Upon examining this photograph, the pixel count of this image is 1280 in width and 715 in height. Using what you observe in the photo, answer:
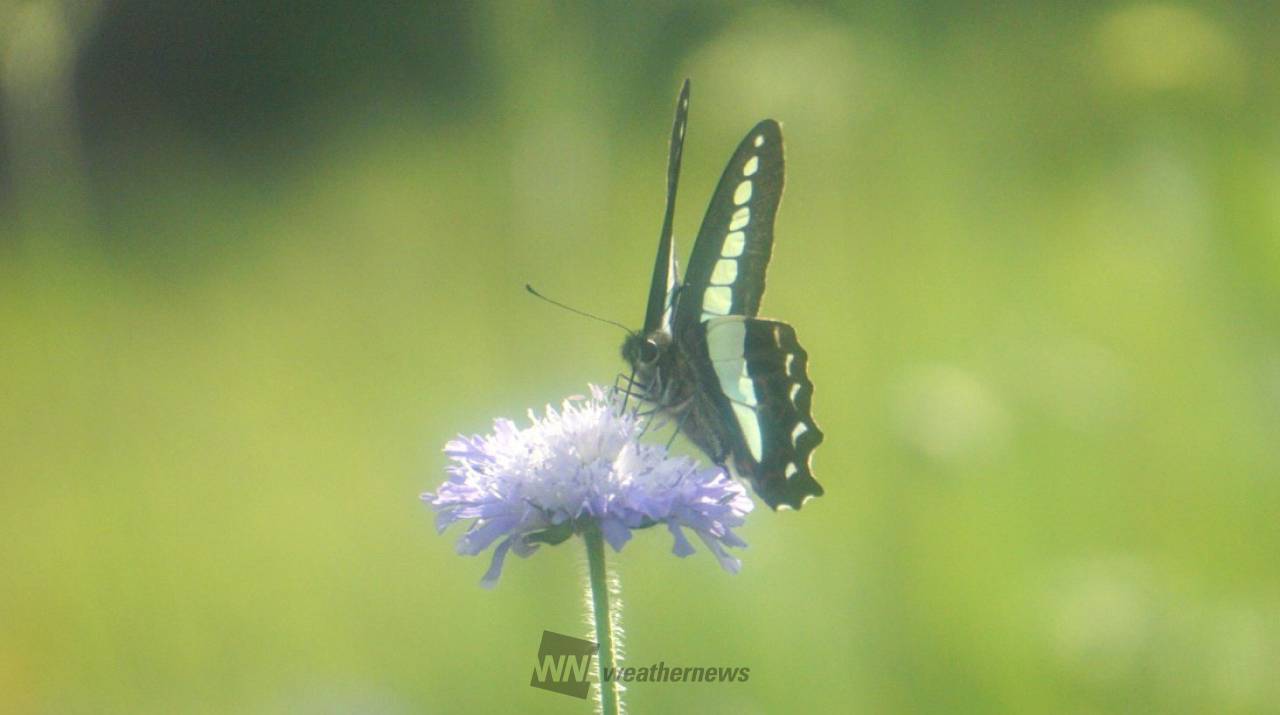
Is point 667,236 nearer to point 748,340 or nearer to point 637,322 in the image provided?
point 748,340

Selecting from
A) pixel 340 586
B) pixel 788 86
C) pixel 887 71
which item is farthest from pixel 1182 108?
pixel 340 586

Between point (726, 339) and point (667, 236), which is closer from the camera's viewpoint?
point (667, 236)

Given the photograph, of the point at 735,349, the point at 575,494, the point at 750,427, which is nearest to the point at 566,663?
the point at 575,494

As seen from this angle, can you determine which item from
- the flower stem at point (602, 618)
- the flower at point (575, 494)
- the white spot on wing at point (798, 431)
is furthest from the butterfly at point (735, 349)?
the flower stem at point (602, 618)

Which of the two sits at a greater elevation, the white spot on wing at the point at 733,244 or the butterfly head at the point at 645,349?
the white spot on wing at the point at 733,244

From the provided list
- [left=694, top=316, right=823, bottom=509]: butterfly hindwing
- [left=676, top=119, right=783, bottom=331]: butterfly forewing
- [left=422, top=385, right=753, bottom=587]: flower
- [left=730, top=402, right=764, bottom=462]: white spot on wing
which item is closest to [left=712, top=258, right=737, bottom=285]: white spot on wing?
[left=676, top=119, right=783, bottom=331]: butterfly forewing

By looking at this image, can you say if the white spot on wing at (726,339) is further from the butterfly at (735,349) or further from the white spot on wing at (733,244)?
the white spot on wing at (733,244)

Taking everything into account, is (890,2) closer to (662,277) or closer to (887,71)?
(887,71)
